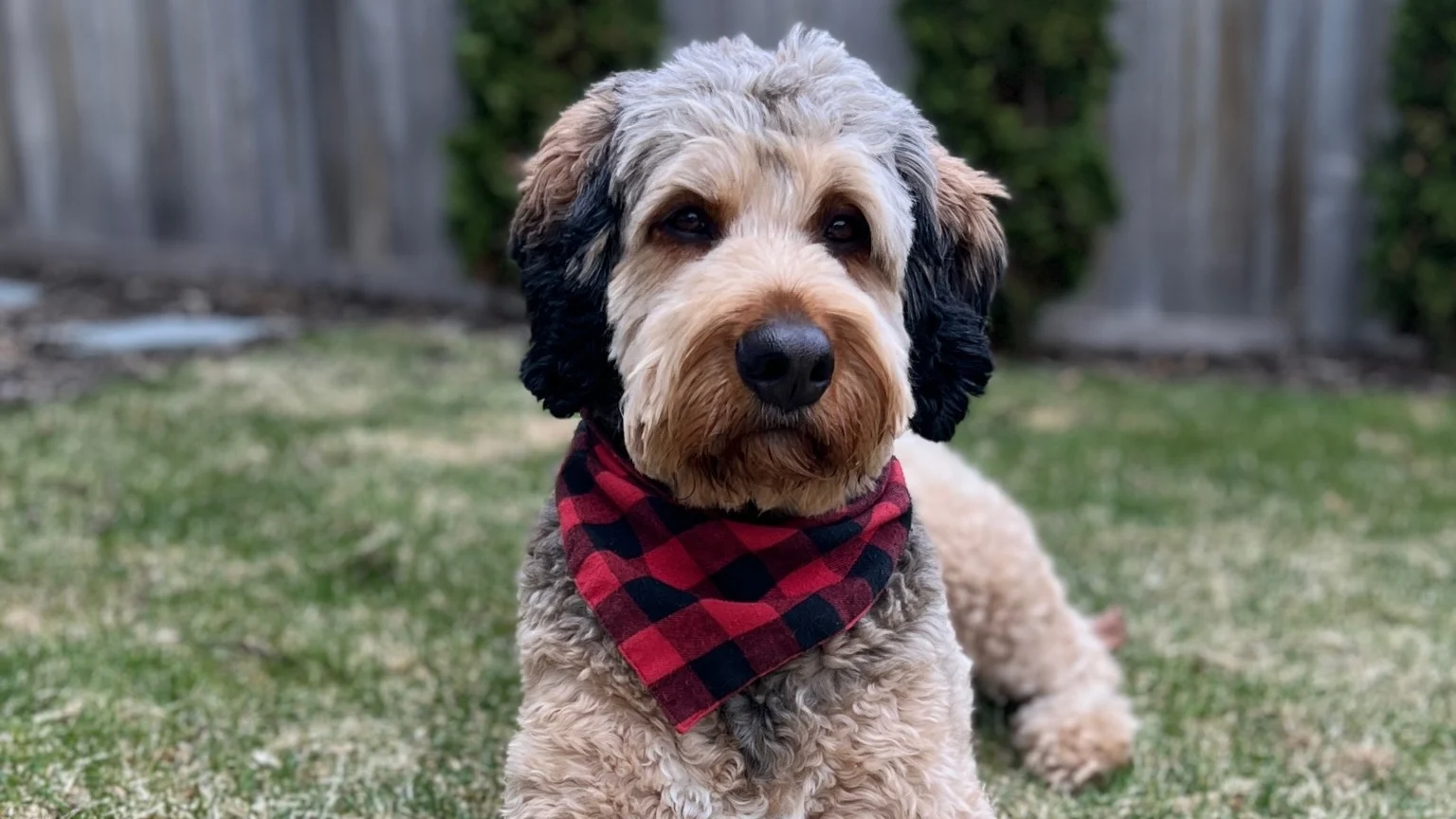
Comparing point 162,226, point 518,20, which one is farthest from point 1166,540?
point 162,226

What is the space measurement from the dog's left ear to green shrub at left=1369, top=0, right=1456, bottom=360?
585 cm

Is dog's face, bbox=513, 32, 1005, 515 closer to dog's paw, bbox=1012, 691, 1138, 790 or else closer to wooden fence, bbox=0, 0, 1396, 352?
dog's paw, bbox=1012, 691, 1138, 790

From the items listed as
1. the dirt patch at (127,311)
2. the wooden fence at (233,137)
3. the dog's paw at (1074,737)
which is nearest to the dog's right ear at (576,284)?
the dog's paw at (1074,737)

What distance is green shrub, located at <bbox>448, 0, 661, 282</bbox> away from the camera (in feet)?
27.6

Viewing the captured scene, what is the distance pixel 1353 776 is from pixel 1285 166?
18.3 feet

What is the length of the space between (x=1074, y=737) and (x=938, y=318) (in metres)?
1.28

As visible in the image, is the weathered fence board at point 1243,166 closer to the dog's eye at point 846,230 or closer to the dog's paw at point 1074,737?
the dog's paw at point 1074,737

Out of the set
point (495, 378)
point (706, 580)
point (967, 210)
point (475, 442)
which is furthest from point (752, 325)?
point (495, 378)

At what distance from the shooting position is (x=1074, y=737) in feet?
10.4

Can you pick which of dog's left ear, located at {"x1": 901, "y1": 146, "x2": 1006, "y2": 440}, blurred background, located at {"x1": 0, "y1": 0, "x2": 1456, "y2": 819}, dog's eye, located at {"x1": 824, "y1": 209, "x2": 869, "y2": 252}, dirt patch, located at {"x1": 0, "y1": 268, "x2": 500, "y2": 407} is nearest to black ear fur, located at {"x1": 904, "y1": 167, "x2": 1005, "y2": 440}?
dog's left ear, located at {"x1": 901, "y1": 146, "x2": 1006, "y2": 440}

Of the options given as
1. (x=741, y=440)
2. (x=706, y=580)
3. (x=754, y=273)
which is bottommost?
(x=706, y=580)

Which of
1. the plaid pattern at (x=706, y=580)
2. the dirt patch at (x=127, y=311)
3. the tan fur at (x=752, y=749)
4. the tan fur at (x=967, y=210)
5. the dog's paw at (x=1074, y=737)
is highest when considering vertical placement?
the tan fur at (x=967, y=210)

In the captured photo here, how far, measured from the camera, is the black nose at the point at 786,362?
201 cm

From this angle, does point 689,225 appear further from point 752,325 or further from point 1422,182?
point 1422,182
